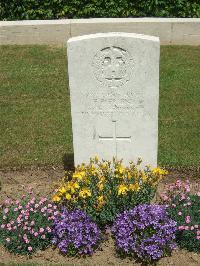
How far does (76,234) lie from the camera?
5031 millimetres

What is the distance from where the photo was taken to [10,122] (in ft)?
26.5

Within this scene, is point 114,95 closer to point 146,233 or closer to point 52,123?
point 146,233

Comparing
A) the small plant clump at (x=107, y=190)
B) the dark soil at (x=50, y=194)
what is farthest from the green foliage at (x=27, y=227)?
the small plant clump at (x=107, y=190)

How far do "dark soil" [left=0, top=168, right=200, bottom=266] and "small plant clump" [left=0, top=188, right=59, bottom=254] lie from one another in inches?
4.1

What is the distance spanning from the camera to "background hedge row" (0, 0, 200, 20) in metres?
11.7

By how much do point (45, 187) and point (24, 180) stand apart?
1.10ft

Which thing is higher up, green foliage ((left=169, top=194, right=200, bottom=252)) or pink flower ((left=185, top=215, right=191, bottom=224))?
pink flower ((left=185, top=215, right=191, bottom=224))

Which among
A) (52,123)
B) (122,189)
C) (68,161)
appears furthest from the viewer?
(52,123)

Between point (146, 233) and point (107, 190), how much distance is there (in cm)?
61

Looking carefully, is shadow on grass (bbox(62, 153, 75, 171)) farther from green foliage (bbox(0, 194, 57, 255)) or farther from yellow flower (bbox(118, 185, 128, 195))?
yellow flower (bbox(118, 185, 128, 195))

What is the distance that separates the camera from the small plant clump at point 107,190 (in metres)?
5.30

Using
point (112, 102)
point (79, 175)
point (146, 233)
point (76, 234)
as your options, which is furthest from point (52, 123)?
point (146, 233)

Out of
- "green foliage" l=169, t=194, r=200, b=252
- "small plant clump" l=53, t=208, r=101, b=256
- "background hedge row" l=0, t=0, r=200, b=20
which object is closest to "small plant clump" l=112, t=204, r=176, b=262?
"green foliage" l=169, t=194, r=200, b=252

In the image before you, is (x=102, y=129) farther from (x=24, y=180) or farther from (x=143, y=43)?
(x=24, y=180)
